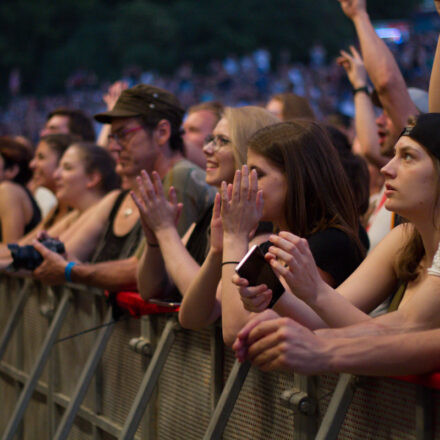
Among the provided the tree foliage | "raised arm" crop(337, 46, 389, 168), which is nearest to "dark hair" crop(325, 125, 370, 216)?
"raised arm" crop(337, 46, 389, 168)

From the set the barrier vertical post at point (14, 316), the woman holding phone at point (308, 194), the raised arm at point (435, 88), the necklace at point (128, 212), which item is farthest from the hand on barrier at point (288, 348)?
the barrier vertical post at point (14, 316)

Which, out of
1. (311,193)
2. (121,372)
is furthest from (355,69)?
(121,372)

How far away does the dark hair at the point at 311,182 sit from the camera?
11.3 ft

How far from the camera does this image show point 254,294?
8.96 ft

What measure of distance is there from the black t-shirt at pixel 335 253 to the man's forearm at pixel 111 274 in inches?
55.5

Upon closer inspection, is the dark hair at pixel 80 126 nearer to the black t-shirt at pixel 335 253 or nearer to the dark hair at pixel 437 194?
the black t-shirt at pixel 335 253

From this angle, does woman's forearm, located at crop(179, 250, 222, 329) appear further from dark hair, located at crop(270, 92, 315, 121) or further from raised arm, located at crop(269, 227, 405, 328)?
dark hair, located at crop(270, 92, 315, 121)

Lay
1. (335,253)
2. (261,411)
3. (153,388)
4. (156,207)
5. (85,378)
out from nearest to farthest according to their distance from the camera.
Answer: (261,411)
(335,253)
(153,388)
(156,207)
(85,378)

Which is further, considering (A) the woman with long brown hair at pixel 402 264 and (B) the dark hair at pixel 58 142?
(B) the dark hair at pixel 58 142

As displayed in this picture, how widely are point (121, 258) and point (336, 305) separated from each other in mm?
2508

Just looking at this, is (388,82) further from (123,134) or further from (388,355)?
(388,355)

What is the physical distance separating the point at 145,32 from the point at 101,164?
4279 cm

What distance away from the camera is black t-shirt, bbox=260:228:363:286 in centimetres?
335

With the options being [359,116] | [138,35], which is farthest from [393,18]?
[359,116]
